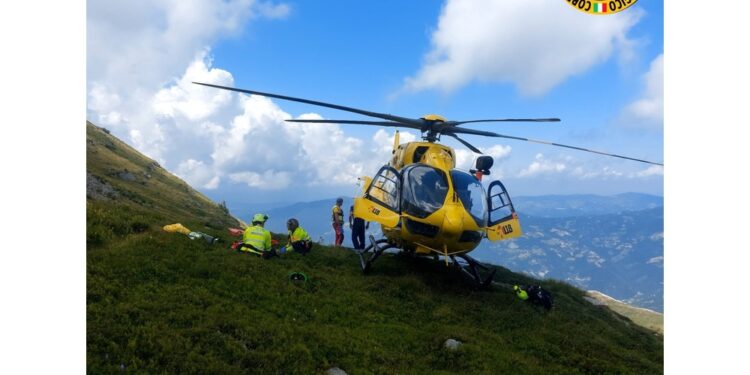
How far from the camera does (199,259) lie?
11219mm

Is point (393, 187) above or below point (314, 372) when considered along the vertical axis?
above

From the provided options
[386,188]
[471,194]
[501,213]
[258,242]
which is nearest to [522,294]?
[501,213]

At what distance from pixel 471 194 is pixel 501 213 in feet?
5.07

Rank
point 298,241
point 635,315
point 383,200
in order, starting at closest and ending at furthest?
point 383,200 < point 298,241 < point 635,315

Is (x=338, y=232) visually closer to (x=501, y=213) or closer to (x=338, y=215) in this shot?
(x=338, y=215)

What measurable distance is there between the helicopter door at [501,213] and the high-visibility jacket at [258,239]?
24.4 ft

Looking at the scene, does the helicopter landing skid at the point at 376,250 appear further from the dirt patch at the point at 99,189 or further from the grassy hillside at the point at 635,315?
the dirt patch at the point at 99,189

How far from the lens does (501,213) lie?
45.6 ft

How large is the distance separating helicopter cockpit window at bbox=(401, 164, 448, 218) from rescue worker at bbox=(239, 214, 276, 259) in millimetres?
4690

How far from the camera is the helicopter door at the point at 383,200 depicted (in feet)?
43.3

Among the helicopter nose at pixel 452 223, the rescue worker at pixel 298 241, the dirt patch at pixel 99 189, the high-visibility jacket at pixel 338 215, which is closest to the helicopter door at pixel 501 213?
the helicopter nose at pixel 452 223
